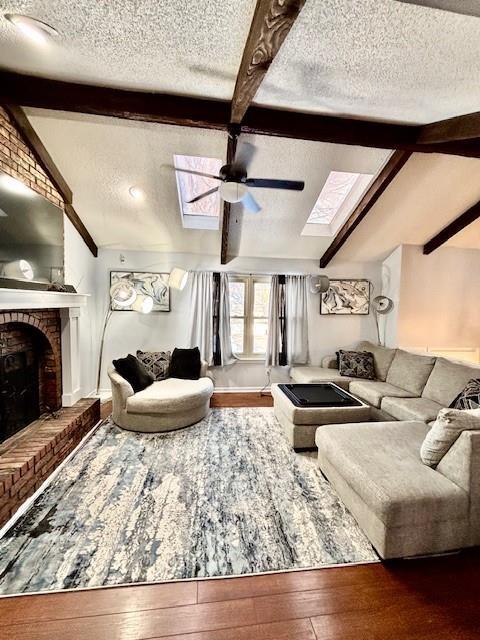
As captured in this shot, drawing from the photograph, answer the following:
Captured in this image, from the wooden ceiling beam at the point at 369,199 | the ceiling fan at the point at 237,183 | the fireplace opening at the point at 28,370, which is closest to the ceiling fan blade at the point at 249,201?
the ceiling fan at the point at 237,183

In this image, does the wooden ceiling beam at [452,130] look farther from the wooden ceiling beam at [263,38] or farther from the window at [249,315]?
the window at [249,315]

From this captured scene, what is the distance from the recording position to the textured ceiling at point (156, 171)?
9.18 ft

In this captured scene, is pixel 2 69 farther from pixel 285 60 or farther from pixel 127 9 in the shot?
pixel 285 60

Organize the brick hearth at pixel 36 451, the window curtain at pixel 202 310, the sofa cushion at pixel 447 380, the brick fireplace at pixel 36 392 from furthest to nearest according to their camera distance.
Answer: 1. the window curtain at pixel 202 310
2. the sofa cushion at pixel 447 380
3. the brick fireplace at pixel 36 392
4. the brick hearth at pixel 36 451

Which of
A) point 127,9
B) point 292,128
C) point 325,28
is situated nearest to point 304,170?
point 292,128

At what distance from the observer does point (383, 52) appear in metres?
1.80

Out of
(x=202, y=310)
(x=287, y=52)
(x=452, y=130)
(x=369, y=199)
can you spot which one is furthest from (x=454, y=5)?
(x=202, y=310)

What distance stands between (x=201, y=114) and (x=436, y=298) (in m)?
4.49

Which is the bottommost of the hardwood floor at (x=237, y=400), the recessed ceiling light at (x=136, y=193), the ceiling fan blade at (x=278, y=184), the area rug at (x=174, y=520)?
the area rug at (x=174, y=520)

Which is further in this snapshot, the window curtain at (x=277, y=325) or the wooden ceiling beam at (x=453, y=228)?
the window curtain at (x=277, y=325)

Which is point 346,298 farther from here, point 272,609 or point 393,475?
point 272,609

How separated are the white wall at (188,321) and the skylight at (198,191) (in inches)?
29.0

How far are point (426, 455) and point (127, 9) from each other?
3289 mm

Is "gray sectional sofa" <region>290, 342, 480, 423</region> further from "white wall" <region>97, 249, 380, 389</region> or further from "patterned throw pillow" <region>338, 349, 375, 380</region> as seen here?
"white wall" <region>97, 249, 380, 389</region>
